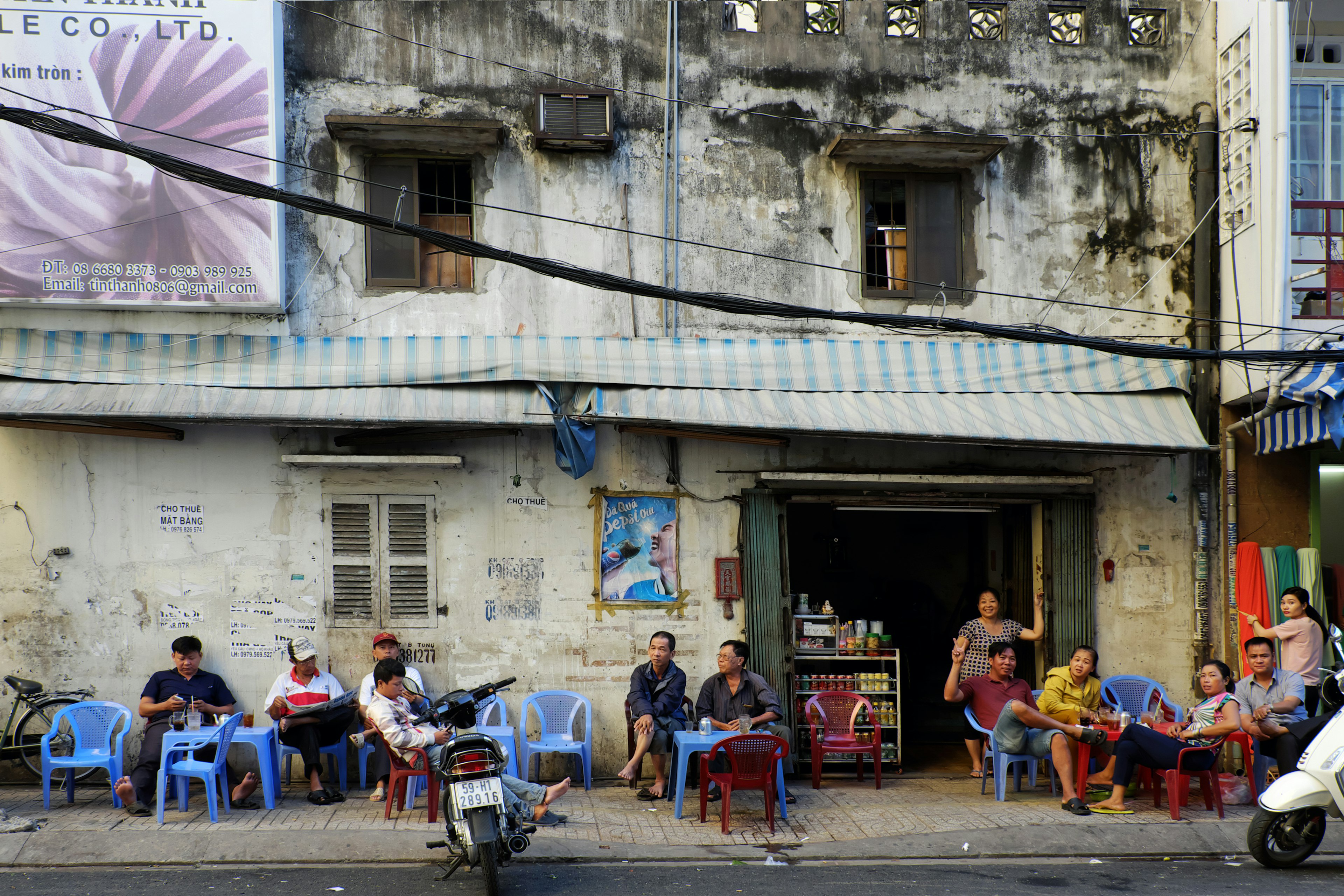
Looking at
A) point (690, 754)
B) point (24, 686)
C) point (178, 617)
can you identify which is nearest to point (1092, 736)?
point (690, 754)

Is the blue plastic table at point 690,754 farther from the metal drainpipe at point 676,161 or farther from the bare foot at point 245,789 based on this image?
the metal drainpipe at point 676,161

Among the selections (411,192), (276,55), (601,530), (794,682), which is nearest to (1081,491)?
(794,682)

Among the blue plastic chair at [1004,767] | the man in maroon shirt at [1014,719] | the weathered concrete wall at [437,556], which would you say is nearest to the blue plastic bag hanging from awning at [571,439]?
the weathered concrete wall at [437,556]

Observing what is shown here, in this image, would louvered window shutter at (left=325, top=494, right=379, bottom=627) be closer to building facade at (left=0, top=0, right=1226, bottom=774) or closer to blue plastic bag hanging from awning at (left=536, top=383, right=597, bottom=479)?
building facade at (left=0, top=0, right=1226, bottom=774)

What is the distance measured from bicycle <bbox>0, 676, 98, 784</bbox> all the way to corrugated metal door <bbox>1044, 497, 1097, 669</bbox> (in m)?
8.45

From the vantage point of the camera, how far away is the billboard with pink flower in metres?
9.05

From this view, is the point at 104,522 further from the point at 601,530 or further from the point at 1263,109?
the point at 1263,109

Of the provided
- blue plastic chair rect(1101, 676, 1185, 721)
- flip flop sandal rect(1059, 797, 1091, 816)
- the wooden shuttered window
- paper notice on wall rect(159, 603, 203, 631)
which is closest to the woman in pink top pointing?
blue plastic chair rect(1101, 676, 1185, 721)

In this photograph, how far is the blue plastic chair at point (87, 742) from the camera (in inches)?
334

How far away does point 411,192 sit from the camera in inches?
384

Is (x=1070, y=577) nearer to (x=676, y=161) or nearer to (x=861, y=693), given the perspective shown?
(x=861, y=693)

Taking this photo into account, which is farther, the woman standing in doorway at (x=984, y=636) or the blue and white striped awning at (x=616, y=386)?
the woman standing in doorway at (x=984, y=636)

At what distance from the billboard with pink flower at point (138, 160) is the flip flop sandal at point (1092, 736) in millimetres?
7412

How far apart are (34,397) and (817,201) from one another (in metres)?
6.78
